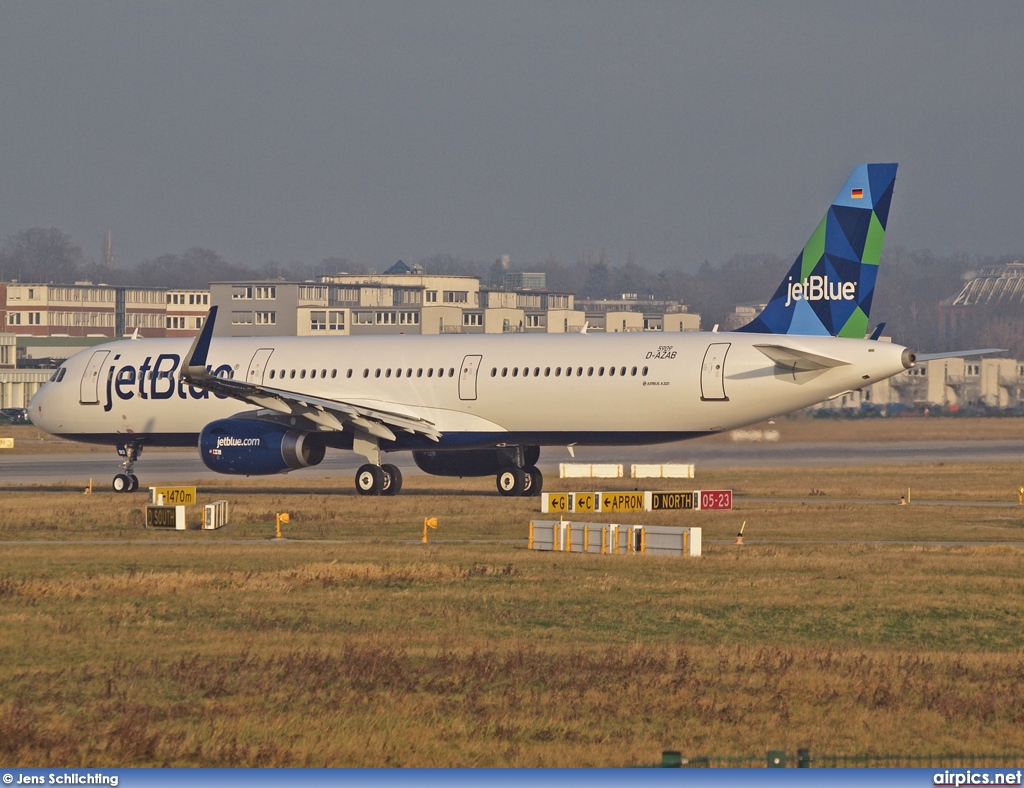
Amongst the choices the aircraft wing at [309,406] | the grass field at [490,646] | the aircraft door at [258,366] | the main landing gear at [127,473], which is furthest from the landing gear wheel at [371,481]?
the grass field at [490,646]

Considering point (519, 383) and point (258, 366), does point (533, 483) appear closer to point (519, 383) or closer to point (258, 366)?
point (519, 383)

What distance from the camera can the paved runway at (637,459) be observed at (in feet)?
205

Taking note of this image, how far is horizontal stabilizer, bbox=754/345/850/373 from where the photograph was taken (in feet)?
131

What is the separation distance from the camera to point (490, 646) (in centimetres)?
1833

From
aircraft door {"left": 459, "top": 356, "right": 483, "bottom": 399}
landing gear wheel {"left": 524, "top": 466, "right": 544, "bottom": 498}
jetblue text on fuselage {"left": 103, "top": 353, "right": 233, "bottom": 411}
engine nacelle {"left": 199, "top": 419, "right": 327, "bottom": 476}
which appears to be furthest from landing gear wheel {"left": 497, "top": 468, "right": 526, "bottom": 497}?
jetblue text on fuselage {"left": 103, "top": 353, "right": 233, "bottom": 411}

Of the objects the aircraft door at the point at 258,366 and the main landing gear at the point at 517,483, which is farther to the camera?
the aircraft door at the point at 258,366

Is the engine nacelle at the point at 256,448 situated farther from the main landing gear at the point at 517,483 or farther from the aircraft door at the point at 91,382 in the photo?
the aircraft door at the point at 91,382

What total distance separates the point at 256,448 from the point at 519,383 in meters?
7.88

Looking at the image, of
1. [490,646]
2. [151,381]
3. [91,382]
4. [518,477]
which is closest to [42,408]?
[91,382]

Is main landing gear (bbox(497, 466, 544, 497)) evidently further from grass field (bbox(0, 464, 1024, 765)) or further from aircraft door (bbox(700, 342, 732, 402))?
grass field (bbox(0, 464, 1024, 765))

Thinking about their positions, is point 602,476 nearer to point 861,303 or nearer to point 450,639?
point 861,303

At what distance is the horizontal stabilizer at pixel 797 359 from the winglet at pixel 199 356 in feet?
49.2

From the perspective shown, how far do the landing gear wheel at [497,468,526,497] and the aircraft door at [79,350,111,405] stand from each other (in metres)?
14.1

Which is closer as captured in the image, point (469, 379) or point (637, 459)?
point (469, 379)
